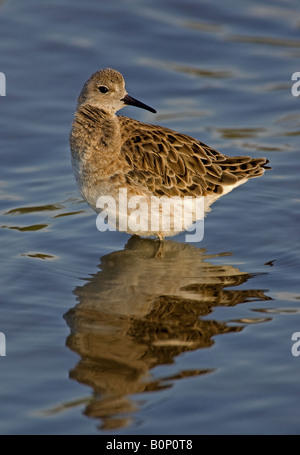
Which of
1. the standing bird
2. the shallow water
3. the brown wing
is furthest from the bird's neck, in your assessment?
the shallow water

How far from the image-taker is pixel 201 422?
6930mm

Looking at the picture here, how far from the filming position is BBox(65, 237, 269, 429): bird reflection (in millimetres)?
7492

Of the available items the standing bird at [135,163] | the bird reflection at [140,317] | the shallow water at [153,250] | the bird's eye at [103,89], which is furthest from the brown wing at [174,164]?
the bird reflection at [140,317]

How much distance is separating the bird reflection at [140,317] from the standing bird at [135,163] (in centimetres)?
48

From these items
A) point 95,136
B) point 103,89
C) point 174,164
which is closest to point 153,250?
point 174,164

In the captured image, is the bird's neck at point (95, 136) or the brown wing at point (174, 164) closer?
the bird's neck at point (95, 136)

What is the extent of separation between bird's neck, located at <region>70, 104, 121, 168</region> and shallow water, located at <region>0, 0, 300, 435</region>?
1.15m

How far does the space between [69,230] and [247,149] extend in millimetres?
3516

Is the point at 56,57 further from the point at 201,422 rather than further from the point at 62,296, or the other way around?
A: the point at 201,422

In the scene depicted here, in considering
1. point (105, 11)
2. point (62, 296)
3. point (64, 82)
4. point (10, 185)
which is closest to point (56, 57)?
point (64, 82)

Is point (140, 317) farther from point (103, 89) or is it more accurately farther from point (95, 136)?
point (103, 89)

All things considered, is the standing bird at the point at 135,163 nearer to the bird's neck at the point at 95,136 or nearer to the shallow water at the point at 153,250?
the bird's neck at the point at 95,136

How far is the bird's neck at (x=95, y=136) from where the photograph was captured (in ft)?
33.0

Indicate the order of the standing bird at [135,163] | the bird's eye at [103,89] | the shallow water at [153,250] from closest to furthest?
the shallow water at [153,250] < the standing bird at [135,163] < the bird's eye at [103,89]
